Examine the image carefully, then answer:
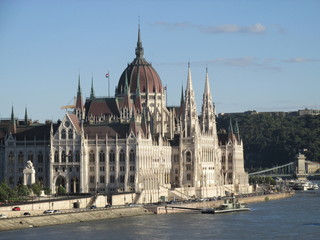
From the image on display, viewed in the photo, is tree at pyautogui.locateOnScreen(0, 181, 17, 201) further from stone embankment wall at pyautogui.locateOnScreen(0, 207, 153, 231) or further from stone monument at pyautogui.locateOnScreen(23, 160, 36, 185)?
stone monument at pyautogui.locateOnScreen(23, 160, 36, 185)

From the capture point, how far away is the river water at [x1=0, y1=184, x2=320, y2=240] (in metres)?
143

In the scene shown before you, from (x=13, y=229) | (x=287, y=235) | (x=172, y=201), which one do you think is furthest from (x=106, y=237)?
(x=172, y=201)

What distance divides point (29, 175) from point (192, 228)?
48443mm

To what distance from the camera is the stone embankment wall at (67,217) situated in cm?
14812

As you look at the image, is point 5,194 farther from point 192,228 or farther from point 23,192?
point 192,228

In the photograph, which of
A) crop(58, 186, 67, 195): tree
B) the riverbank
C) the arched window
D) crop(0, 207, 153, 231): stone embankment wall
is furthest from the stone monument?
crop(0, 207, 153, 231): stone embankment wall

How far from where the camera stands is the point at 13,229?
147 meters

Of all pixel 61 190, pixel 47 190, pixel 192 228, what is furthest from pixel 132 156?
pixel 192 228

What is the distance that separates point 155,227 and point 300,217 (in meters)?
28.8

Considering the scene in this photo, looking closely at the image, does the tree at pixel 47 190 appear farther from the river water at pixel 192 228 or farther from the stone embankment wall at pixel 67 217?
Answer: the river water at pixel 192 228

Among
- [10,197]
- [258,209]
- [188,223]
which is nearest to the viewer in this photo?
[188,223]

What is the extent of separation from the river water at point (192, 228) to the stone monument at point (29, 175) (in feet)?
91.9

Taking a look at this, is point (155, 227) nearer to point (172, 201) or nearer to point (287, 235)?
point (287, 235)

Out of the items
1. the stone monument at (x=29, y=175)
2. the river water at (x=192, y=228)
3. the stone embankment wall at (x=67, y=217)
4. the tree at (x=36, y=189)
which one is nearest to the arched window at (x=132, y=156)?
the stone monument at (x=29, y=175)
